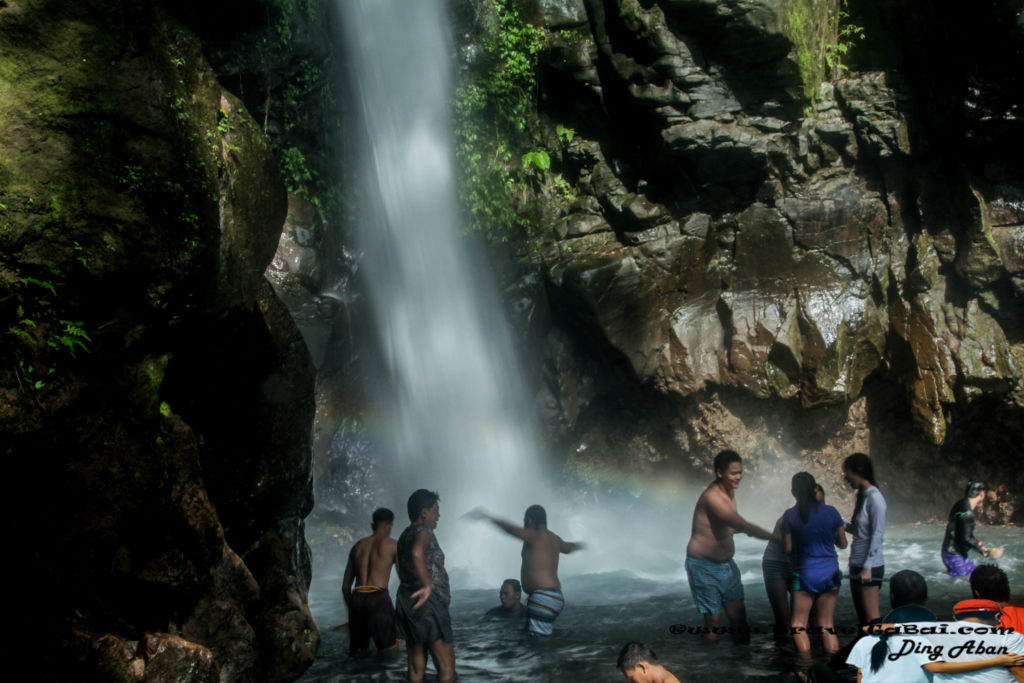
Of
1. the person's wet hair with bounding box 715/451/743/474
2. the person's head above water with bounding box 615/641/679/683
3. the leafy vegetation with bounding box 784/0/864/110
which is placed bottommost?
the person's head above water with bounding box 615/641/679/683

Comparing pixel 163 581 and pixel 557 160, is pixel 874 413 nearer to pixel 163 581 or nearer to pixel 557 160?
pixel 557 160

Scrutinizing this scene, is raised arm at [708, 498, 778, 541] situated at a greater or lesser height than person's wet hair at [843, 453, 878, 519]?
lesser

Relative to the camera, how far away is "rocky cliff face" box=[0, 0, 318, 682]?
4.07 metres

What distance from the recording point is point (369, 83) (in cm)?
1380

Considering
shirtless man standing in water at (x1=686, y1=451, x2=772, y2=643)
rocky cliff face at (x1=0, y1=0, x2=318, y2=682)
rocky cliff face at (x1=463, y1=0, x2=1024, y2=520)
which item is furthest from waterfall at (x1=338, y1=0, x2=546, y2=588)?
rocky cliff face at (x1=0, y1=0, x2=318, y2=682)

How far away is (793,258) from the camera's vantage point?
12227 millimetres

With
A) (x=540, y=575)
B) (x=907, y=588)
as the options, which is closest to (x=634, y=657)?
(x=907, y=588)

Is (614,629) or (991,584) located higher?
(991,584)

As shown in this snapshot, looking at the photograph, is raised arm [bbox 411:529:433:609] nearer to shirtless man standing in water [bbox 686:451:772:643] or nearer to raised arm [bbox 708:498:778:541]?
shirtless man standing in water [bbox 686:451:772:643]

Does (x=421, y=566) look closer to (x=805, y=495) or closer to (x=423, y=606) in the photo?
(x=423, y=606)

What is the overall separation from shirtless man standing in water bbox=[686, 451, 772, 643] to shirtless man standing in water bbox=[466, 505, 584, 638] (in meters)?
1.40

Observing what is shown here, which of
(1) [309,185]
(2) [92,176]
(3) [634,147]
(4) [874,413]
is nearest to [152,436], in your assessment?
(2) [92,176]

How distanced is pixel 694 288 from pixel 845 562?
15.4ft

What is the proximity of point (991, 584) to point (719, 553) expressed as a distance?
8.57 feet
